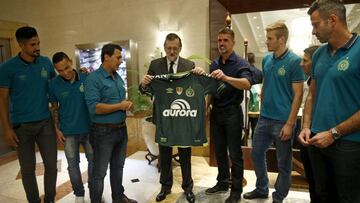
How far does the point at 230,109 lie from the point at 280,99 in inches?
17.5

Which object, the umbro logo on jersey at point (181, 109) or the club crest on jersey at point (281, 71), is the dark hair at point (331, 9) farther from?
the umbro logo on jersey at point (181, 109)

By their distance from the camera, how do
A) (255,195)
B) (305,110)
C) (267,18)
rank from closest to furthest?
(305,110), (255,195), (267,18)

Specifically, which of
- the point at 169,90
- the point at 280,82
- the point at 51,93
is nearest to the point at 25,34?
the point at 51,93

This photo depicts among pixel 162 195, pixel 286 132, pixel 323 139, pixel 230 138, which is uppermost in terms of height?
pixel 323 139

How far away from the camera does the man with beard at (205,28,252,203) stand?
7.87ft

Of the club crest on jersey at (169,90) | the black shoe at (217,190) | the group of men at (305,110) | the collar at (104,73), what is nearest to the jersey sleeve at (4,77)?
the collar at (104,73)

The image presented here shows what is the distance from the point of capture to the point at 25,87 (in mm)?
2334

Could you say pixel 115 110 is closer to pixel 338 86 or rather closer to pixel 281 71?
pixel 281 71

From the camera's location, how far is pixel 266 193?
2652mm

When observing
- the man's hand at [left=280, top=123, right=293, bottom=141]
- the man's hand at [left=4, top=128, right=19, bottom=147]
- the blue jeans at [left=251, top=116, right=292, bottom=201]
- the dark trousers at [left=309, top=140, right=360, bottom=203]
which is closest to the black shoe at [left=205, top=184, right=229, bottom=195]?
the blue jeans at [left=251, top=116, right=292, bottom=201]

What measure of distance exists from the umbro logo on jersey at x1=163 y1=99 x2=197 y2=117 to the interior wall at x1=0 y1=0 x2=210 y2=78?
205 centimetres

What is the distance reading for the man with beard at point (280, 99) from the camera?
7.29 feet

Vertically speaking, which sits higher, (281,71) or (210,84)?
(281,71)

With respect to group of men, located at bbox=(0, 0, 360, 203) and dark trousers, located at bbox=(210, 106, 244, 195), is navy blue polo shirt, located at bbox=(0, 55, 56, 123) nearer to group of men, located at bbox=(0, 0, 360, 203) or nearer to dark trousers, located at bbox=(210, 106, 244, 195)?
group of men, located at bbox=(0, 0, 360, 203)
